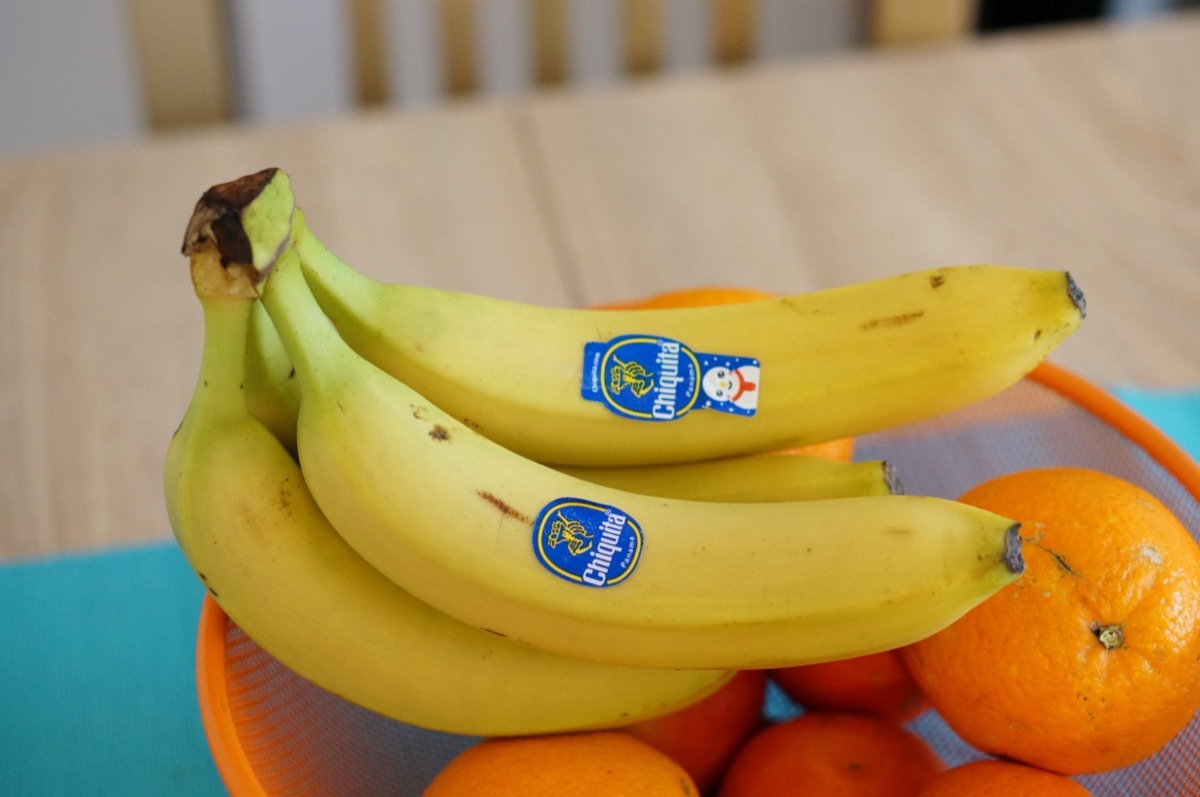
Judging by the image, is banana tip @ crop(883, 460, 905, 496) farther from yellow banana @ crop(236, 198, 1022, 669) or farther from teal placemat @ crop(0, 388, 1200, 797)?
teal placemat @ crop(0, 388, 1200, 797)

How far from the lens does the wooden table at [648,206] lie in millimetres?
1041

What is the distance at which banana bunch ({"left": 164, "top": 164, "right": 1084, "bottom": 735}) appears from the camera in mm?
514

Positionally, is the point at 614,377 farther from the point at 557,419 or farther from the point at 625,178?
the point at 625,178

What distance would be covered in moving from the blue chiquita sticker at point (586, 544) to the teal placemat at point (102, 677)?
401 mm

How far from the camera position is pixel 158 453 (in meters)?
→ 0.98

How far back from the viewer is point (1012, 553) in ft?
1.67

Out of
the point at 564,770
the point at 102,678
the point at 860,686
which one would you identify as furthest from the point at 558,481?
the point at 102,678

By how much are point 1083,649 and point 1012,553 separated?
0.33 feet

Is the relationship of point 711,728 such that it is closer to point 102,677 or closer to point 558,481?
point 558,481

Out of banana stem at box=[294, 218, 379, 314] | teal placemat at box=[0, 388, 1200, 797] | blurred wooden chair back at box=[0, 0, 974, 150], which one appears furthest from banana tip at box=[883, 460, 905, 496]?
blurred wooden chair back at box=[0, 0, 974, 150]

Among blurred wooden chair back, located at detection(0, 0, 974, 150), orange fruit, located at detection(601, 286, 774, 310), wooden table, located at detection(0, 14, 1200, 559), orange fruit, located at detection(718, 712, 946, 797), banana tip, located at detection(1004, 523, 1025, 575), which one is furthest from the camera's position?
blurred wooden chair back, located at detection(0, 0, 974, 150)

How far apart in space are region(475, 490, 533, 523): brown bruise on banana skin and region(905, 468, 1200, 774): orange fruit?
0.23 metres

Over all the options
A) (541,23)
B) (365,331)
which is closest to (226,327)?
(365,331)

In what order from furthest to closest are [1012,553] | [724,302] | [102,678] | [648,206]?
1. [648,206]
2. [102,678]
3. [724,302]
4. [1012,553]
